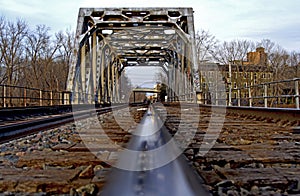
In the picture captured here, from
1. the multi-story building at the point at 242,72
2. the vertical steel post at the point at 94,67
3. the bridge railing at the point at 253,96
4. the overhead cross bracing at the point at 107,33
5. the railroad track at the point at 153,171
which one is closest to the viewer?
the railroad track at the point at 153,171

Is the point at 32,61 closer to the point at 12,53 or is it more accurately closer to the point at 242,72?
the point at 12,53

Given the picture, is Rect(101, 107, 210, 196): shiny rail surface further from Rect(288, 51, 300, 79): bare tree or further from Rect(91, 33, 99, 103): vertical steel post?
Rect(288, 51, 300, 79): bare tree

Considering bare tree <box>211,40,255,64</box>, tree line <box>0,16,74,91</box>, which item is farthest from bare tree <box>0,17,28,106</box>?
bare tree <box>211,40,255,64</box>

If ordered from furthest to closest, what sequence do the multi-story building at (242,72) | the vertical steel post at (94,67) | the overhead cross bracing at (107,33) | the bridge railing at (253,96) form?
the multi-story building at (242,72) < the vertical steel post at (94,67) < the overhead cross bracing at (107,33) < the bridge railing at (253,96)

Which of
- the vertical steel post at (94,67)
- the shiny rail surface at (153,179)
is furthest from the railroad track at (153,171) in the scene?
the vertical steel post at (94,67)

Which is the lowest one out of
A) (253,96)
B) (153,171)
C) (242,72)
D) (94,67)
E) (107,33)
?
(153,171)

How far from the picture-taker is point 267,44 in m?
41.7

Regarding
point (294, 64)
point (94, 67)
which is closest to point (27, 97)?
point (94, 67)

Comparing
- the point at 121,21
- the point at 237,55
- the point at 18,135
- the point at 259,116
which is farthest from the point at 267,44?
the point at 18,135

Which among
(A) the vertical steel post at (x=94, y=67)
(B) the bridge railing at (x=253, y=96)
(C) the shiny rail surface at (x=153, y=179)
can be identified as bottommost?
(C) the shiny rail surface at (x=153, y=179)

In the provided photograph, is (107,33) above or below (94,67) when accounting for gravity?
above

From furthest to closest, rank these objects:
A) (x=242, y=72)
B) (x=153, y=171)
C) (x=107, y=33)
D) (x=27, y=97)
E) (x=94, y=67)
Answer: (x=242, y=72), (x=107, y=33), (x=94, y=67), (x=27, y=97), (x=153, y=171)

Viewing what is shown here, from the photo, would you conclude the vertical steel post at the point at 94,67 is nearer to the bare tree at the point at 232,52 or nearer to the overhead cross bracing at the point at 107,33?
the overhead cross bracing at the point at 107,33

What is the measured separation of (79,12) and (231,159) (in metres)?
16.0
